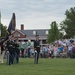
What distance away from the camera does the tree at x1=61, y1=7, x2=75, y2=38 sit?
107m

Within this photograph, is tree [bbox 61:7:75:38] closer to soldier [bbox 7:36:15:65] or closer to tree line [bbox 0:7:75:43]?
tree line [bbox 0:7:75:43]

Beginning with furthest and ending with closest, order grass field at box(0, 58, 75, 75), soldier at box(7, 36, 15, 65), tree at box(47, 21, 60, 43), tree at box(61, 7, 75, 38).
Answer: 1. tree at box(61, 7, 75, 38)
2. tree at box(47, 21, 60, 43)
3. soldier at box(7, 36, 15, 65)
4. grass field at box(0, 58, 75, 75)

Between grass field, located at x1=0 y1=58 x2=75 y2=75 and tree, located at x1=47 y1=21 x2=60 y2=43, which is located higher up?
tree, located at x1=47 y1=21 x2=60 y2=43

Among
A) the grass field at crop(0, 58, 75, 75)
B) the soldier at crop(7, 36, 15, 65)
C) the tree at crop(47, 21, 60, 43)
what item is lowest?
the grass field at crop(0, 58, 75, 75)

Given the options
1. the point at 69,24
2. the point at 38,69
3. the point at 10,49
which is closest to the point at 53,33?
the point at 69,24

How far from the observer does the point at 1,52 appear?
80.0 feet

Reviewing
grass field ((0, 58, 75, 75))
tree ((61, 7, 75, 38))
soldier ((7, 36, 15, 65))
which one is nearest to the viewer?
grass field ((0, 58, 75, 75))

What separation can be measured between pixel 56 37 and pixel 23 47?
54.9 meters

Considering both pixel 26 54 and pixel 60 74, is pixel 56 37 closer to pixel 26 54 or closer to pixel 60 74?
pixel 26 54

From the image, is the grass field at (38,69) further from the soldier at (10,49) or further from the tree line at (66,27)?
the tree line at (66,27)

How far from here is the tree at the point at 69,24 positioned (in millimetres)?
106900

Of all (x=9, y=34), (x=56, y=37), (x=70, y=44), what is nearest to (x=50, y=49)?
(x=70, y=44)

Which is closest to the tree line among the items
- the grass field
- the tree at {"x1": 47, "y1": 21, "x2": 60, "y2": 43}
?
the tree at {"x1": 47, "y1": 21, "x2": 60, "y2": 43}

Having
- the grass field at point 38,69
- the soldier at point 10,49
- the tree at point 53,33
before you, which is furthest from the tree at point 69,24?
the grass field at point 38,69
